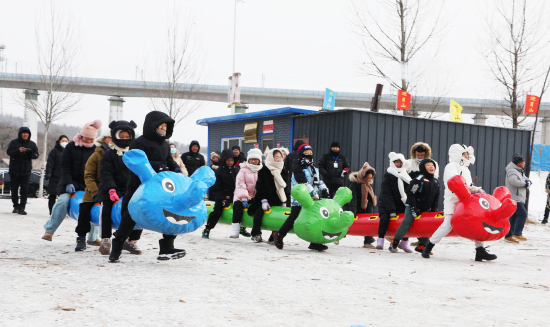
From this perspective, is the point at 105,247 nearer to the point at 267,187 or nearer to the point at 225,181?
the point at 267,187

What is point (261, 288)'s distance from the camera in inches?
194

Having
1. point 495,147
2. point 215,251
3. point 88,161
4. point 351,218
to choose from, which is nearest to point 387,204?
point 351,218

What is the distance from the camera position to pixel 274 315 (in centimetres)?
394

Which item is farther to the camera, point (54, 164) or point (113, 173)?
point (54, 164)

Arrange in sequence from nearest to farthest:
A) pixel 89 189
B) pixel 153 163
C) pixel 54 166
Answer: pixel 153 163
pixel 89 189
pixel 54 166

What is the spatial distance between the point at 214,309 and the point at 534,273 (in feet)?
14.9

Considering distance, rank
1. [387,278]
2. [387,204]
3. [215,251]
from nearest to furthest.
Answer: [387,278] < [215,251] < [387,204]

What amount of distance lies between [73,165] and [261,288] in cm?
375

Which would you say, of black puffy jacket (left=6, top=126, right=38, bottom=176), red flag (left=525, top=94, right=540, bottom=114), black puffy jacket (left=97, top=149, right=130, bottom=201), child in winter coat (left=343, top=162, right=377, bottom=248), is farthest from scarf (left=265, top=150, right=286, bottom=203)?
red flag (left=525, top=94, right=540, bottom=114)

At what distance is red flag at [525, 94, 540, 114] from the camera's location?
16995mm

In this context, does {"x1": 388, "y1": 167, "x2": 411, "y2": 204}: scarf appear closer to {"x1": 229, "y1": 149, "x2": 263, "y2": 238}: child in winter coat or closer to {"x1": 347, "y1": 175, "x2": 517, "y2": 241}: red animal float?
{"x1": 347, "y1": 175, "x2": 517, "y2": 241}: red animal float

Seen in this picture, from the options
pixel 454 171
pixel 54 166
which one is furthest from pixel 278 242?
pixel 54 166

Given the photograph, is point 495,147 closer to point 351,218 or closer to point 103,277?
point 351,218

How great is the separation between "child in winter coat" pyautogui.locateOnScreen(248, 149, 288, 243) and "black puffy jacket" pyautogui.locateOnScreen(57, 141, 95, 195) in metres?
2.73
